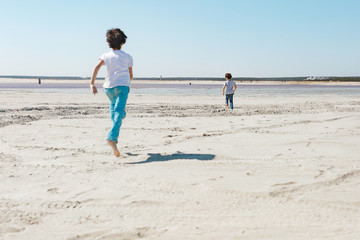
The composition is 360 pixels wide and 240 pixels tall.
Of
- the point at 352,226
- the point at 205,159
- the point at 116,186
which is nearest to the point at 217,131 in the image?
the point at 205,159

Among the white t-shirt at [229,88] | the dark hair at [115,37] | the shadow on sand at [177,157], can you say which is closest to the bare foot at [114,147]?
the shadow on sand at [177,157]

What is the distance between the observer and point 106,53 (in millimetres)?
5160

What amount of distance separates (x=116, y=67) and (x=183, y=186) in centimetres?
227

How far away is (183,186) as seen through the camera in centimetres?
364

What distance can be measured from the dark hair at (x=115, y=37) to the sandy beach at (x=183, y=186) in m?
1.63

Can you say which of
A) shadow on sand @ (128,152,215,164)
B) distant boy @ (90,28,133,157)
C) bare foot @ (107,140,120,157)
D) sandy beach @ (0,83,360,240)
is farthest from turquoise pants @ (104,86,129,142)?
shadow on sand @ (128,152,215,164)


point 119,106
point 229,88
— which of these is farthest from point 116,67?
point 229,88

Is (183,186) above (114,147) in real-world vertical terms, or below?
below

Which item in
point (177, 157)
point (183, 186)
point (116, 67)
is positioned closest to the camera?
point (183, 186)

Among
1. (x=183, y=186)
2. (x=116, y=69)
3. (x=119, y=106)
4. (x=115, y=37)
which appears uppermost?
(x=115, y=37)

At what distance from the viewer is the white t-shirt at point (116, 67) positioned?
16.7ft

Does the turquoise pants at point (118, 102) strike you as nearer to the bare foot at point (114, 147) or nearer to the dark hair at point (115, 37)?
the bare foot at point (114, 147)

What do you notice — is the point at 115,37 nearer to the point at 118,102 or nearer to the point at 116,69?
the point at 116,69

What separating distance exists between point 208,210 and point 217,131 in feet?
14.0
